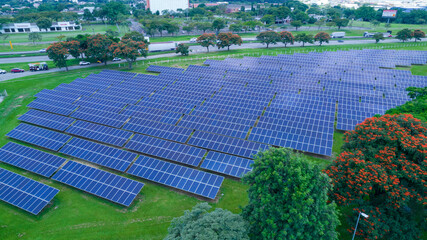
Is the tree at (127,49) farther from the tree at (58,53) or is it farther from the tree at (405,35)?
the tree at (405,35)

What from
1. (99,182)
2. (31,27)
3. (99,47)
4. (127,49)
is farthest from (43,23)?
(99,182)

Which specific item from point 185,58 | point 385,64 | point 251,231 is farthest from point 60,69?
point 385,64

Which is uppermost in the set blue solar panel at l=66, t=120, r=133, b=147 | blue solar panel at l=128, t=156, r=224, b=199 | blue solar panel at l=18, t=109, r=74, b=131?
blue solar panel at l=18, t=109, r=74, b=131

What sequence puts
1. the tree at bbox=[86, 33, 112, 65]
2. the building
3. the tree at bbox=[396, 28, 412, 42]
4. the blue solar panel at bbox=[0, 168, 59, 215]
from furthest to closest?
the building
the tree at bbox=[396, 28, 412, 42]
the tree at bbox=[86, 33, 112, 65]
the blue solar panel at bbox=[0, 168, 59, 215]

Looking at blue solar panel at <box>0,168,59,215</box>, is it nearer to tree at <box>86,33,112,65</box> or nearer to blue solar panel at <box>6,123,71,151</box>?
blue solar panel at <box>6,123,71,151</box>

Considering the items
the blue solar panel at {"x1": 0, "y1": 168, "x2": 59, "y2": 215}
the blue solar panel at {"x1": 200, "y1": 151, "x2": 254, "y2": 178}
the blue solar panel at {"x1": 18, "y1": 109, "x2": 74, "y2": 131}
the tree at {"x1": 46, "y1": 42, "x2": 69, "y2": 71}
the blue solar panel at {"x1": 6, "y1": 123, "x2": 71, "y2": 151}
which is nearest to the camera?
the blue solar panel at {"x1": 0, "y1": 168, "x2": 59, "y2": 215}

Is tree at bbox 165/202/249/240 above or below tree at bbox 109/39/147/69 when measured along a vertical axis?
below

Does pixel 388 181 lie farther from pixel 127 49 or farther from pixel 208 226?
pixel 127 49

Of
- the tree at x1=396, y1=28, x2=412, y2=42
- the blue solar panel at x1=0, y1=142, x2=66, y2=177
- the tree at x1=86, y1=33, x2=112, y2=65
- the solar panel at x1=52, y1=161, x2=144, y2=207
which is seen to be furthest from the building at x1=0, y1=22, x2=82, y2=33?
the tree at x1=396, y1=28, x2=412, y2=42
